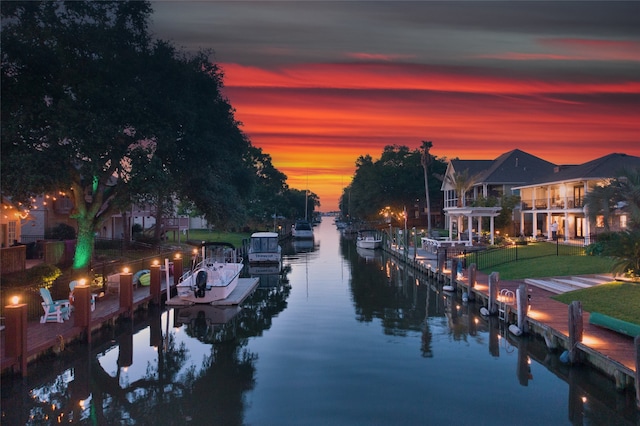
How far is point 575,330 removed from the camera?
637 inches

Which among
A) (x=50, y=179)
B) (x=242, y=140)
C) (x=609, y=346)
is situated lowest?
(x=609, y=346)

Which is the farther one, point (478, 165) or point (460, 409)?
point (478, 165)

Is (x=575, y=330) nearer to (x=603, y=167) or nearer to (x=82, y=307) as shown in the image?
(x=82, y=307)

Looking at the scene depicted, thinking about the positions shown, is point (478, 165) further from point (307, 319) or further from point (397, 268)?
point (307, 319)

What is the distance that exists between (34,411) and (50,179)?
1508cm

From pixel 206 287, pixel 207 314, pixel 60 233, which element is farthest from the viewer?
pixel 60 233

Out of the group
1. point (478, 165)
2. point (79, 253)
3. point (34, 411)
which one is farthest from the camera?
point (478, 165)

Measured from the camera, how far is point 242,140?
41.7 m

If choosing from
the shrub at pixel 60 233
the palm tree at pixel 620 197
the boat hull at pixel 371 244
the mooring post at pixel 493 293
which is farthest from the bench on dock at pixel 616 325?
the boat hull at pixel 371 244

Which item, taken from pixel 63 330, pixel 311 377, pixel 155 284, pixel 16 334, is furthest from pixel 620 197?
pixel 16 334

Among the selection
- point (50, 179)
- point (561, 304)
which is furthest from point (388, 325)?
point (50, 179)

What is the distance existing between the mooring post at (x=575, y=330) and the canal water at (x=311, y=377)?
480mm

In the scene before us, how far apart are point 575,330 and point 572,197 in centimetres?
3717

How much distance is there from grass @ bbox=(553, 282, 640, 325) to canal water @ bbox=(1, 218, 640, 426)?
9.96ft
